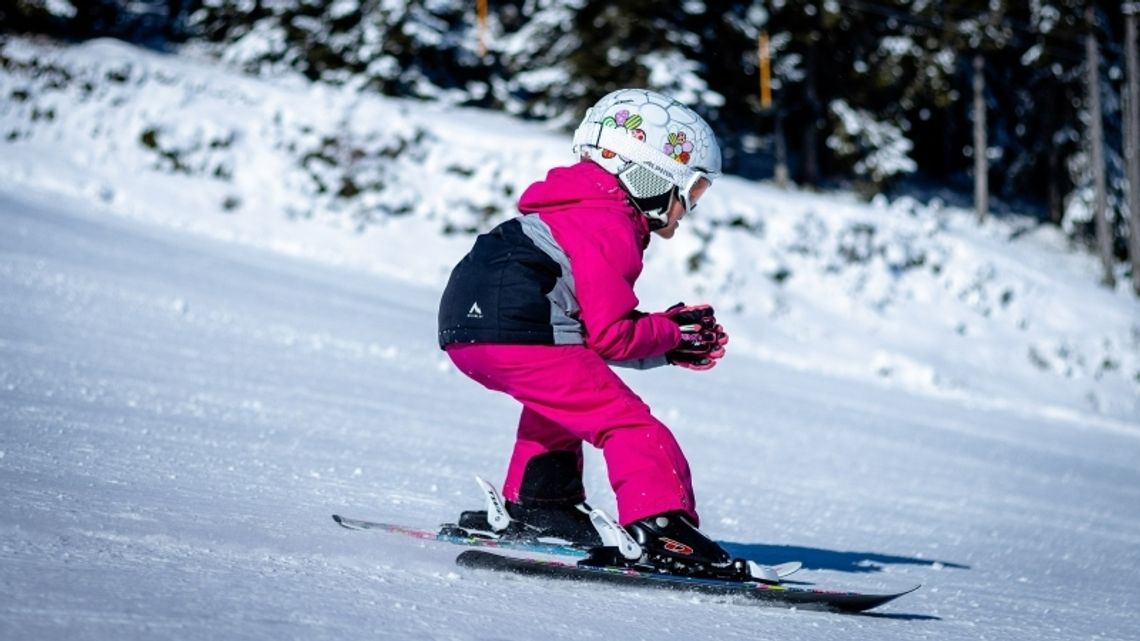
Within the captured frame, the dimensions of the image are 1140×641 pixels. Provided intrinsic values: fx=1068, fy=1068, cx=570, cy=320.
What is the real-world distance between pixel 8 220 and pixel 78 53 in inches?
293

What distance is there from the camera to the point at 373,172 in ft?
49.6

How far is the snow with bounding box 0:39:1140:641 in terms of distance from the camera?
2.63 meters

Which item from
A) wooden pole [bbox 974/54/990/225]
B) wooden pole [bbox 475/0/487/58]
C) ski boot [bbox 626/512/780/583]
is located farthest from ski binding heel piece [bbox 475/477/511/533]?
wooden pole [bbox 974/54/990/225]

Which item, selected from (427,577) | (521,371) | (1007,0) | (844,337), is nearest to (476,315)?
(521,371)

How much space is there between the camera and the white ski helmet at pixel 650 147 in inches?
134

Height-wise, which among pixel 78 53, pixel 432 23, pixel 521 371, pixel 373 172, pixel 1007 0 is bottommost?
pixel 521 371

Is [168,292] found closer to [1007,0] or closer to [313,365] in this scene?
[313,365]

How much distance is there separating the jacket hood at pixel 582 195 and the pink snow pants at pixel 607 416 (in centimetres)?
45

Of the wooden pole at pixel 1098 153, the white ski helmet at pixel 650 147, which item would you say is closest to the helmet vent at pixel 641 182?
the white ski helmet at pixel 650 147

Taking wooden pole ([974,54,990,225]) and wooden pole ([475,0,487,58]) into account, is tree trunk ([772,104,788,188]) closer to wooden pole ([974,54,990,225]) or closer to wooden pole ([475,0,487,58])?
wooden pole ([974,54,990,225])

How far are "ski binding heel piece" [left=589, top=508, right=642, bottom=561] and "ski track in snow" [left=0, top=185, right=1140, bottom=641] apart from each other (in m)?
0.16

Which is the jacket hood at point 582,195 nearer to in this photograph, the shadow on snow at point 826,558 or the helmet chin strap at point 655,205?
the helmet chin strap at point 655,205

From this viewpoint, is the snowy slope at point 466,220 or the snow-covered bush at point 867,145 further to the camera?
the snow-covered bush at point 867,145

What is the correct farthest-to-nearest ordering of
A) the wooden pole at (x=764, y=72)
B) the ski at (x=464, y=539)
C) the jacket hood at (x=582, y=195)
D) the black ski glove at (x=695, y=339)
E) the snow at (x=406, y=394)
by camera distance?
the wooden pole at (x=764, y=72) → the black ski glove at (x=695, y=339) → the jacket hood at (x=582, y=195) → the ski at (x=464, y=539) → the snow at (x=406, y=394)
